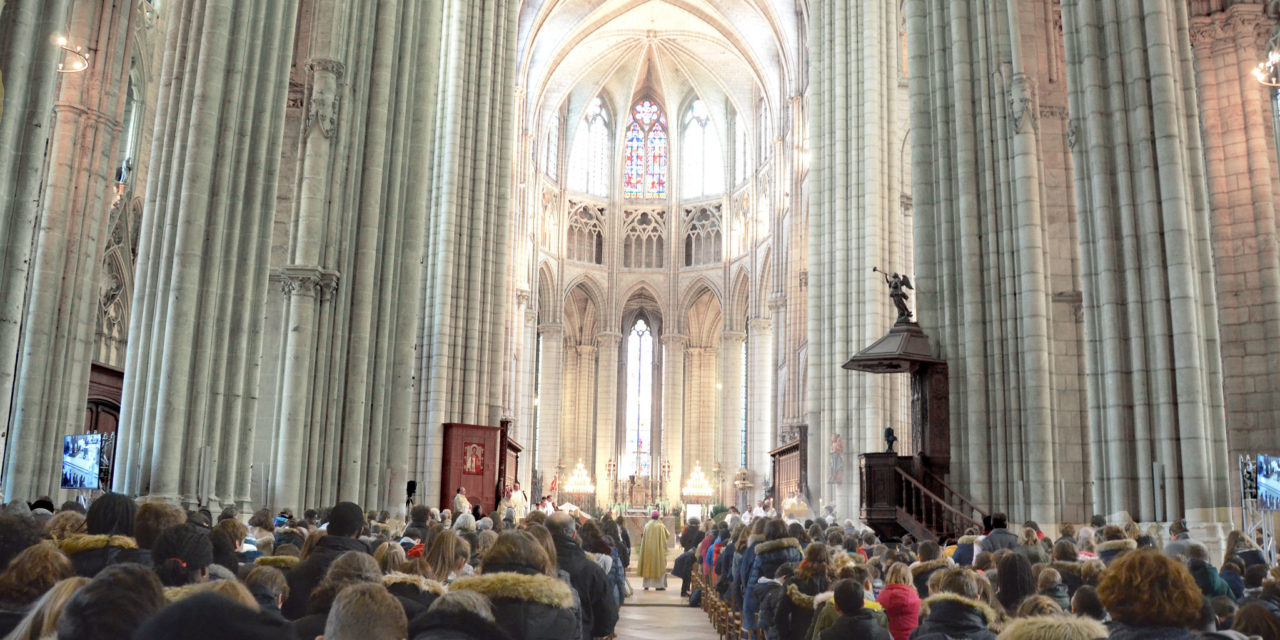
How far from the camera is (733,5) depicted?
44688 mm

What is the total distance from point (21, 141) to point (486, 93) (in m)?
19.2

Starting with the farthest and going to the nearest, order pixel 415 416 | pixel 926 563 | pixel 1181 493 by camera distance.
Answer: pixel 415 416
pixel 1181 493
pixel 926 563

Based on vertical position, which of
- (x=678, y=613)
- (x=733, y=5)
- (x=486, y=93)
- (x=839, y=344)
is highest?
(x=733, y=5)

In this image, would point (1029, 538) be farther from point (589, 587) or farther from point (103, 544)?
point (103, 544)

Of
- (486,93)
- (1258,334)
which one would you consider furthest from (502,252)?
(1258,334)

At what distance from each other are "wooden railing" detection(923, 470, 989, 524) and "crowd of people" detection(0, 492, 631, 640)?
991 centimetres

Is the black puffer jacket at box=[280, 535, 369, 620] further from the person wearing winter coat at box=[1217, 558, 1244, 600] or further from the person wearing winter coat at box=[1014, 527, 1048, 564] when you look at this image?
the person wearing winter coat at box=[1217, 558, 1244, 600]

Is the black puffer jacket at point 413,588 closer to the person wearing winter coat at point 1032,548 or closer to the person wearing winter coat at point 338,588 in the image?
the person wearing winter coat at point 338,588

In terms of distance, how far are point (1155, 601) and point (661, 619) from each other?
493 inches

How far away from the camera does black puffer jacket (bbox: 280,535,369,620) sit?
201 inches

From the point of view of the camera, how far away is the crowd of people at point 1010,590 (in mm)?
3447

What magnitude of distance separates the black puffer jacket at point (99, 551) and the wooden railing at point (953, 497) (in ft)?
42.2

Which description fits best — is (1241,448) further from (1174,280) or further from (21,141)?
(21,141)

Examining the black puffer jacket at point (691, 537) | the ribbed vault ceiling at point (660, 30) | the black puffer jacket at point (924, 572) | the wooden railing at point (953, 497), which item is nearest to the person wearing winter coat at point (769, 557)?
the black puffer jacket at point (924, 572)
